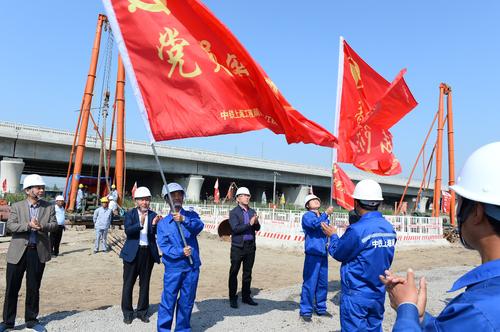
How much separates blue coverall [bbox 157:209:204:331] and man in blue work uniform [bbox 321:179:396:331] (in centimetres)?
196

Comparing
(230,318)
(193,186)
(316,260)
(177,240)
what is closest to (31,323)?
(177,240)

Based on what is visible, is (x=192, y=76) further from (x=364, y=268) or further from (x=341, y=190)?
(x=341, y=190)

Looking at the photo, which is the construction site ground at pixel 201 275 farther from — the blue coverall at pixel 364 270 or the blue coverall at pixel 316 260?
the blue coverall at pixel 364 270

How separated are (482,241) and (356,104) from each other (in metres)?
6.19

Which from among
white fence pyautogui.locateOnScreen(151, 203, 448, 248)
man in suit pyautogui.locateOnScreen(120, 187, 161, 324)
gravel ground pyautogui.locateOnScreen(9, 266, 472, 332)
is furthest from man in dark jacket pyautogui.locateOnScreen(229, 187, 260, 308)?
white fence pyautogui.locateOnScreen(151, 203, 448, 248)

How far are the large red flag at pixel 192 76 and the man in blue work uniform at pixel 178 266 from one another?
978 mm

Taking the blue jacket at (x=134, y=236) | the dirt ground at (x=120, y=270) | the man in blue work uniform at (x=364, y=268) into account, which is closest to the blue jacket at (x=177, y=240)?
the blue jacket at (x=134, y=236)

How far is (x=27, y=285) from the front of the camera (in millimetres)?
5363

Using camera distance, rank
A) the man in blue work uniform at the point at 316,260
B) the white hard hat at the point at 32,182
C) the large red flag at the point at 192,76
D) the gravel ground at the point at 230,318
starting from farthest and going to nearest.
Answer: the man in blue work uniform at the point at 316,260
the gravel ground at the point at 230,318
the white hard hat at the point at 32,182
the large red flag at the point at 192,76

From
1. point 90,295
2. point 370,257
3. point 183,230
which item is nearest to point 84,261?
point 90,295

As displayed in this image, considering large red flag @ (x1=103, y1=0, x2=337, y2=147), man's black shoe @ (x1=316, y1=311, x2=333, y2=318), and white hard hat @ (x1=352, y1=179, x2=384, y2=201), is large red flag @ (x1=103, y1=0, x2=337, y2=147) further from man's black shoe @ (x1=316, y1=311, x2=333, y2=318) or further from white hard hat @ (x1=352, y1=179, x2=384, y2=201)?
man's black shoe @ (x1=316, y1=311, x2=333, y2=318)

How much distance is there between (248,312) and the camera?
650 cm

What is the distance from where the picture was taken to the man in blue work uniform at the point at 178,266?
498 centimetres

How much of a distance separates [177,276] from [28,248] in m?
2.06
